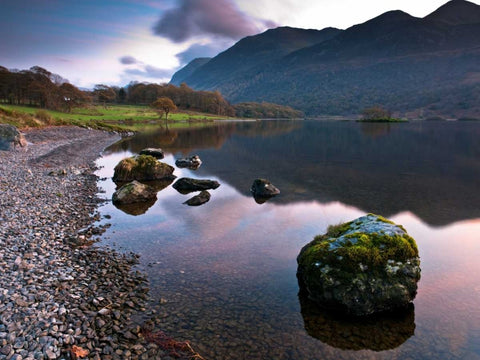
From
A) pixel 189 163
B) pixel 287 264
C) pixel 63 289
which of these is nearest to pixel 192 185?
pixel 189 163

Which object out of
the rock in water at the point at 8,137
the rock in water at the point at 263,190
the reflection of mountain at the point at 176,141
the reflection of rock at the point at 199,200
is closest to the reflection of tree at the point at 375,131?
the reflection of mountain at the point at 176,141

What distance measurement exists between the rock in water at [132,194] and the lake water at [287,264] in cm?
105

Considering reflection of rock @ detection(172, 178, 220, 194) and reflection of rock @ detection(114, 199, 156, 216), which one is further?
reflection of rock @ detection(172, 178, 220, 194)

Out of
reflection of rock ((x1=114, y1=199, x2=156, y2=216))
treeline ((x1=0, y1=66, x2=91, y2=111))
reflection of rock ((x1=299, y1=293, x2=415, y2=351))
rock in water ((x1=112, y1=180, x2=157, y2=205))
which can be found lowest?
reflection of rock ((x1=114, y1=199, x2=156, y2=216))

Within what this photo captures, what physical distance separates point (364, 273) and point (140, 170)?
23762mm

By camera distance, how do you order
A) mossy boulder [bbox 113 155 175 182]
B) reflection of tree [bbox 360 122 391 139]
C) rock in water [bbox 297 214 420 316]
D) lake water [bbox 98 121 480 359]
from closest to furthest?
lake water [bbox 98 121 480 359] < rock in water [bbox 297 214 420 316] < mossy boulder [bbox 113 155 175 182] < reflection of tree [bbox 360 122 391 139]

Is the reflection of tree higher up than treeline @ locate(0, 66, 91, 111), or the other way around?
treeline @ locate(0, 66, 91, 111)

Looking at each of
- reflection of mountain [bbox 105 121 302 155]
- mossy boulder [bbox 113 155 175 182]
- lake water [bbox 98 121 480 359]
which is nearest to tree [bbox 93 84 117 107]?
reflection of mountain [bbox 105 121 302 155]

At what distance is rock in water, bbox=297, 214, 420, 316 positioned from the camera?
32.6ft

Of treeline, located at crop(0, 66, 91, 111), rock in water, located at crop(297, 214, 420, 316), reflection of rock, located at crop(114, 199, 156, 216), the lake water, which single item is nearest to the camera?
the lake water

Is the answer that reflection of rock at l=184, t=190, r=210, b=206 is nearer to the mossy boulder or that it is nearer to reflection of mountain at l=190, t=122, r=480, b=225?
reflection of mountain at l=190, t=122, r=480, b=225

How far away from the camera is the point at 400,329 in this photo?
30.9 feet

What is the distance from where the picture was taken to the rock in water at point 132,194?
21.2 meters

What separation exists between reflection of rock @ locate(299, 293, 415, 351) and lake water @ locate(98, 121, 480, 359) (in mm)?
33
